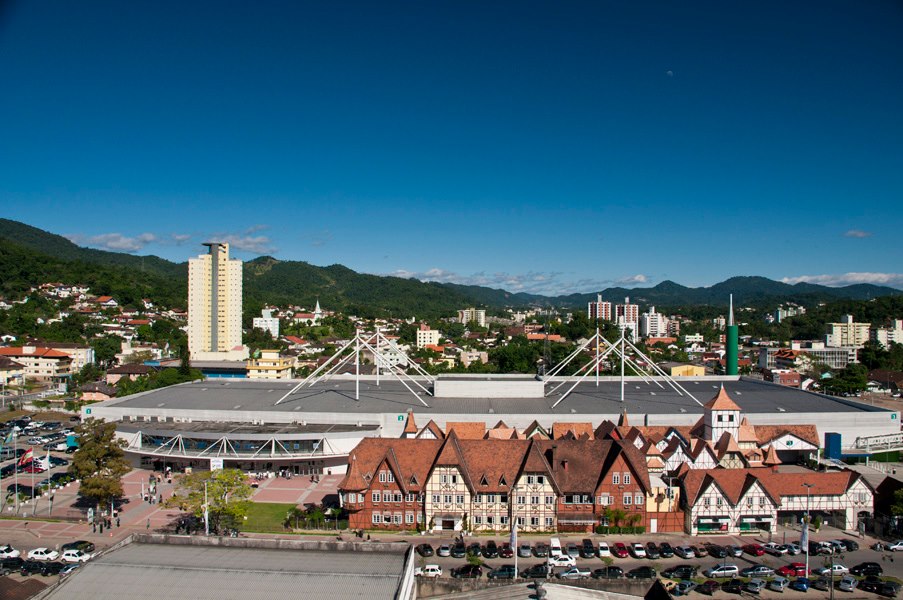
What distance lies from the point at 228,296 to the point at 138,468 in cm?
5952

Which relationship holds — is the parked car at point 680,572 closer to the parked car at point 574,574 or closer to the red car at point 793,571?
the parked car at point 574,574

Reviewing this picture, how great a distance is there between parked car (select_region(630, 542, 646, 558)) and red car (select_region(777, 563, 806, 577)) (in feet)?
16.3

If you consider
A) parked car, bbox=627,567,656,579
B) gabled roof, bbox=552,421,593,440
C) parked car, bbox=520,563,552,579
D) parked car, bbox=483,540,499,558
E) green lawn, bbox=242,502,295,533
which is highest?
gabled roof, bbox=552,421,593,440

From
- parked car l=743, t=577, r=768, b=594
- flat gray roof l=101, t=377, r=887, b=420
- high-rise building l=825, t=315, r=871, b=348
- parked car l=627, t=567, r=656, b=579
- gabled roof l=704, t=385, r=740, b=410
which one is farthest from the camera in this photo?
high-rise building l=825, t=315, r=871, b=348

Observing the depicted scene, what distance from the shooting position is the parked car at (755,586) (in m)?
23.2

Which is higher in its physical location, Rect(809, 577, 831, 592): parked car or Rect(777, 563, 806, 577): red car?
Rect(777, 563, 806, 577): red car

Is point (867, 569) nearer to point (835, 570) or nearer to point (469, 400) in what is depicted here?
point (835, 570)

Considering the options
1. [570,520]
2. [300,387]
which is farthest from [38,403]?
[570,520]

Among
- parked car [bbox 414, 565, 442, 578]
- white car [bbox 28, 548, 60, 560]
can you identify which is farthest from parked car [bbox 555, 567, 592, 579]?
white car [bbox 28, 548, 60, 560]

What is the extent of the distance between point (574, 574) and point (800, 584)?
820 cm

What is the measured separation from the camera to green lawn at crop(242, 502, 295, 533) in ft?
96.5

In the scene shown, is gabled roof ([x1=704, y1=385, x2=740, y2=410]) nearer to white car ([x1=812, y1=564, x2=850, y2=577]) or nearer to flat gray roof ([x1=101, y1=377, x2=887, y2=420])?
flat gray roof ([x1=101, y1=377, x2=887, y2=420])

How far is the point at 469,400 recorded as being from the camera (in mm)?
49594

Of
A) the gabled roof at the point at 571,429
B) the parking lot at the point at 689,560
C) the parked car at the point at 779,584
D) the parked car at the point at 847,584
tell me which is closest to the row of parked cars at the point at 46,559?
the parking lot at the point at 689,560
